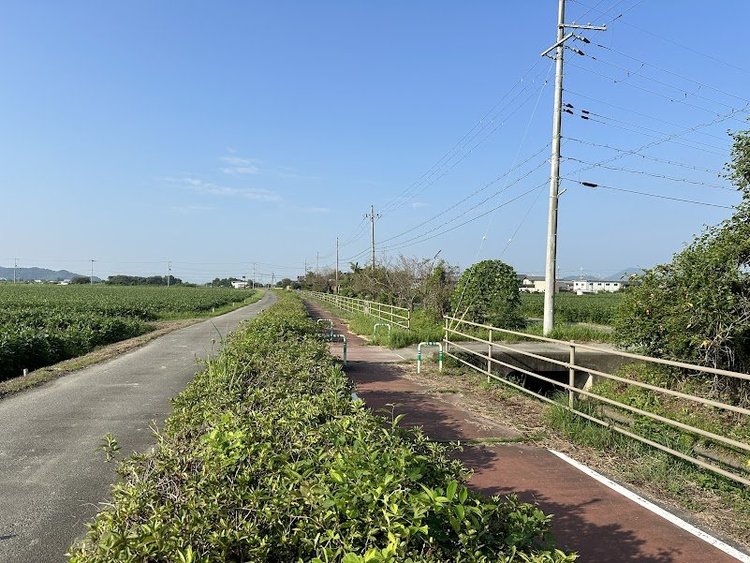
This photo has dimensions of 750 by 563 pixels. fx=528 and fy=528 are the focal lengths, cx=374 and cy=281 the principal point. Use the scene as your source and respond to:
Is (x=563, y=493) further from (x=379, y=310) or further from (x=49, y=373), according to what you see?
(x=379, y=310)

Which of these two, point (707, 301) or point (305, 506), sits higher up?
point (707, 301)

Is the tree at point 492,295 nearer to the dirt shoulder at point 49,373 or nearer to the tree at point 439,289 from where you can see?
the tree at point 439,289

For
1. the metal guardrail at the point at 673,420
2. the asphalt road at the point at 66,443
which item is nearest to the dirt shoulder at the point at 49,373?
the asphalt road at the point at 66,443

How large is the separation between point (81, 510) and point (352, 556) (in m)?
4.07

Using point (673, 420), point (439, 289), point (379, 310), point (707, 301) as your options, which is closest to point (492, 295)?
point (439, 289)

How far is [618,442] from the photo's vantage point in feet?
20.2

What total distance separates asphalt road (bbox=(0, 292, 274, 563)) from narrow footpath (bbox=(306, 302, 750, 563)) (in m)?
3.44

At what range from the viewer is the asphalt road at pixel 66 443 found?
4.27 metres

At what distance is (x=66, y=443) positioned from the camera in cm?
650

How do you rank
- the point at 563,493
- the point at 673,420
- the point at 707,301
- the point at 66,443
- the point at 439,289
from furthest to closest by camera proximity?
the point at 439,289
the point at 707,301
the point at 66,443
the point at 673,420
the point at 563,493

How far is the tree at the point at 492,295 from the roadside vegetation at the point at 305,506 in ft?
50.2

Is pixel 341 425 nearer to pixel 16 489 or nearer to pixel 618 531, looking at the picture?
pixel 618 531

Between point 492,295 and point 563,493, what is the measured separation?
13649mm

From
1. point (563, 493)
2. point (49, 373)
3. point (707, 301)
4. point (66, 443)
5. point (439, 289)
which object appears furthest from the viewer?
point (439, 289)
